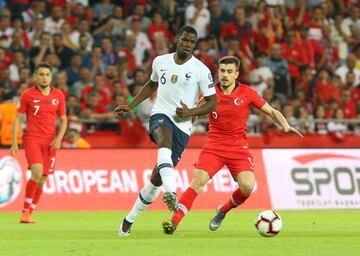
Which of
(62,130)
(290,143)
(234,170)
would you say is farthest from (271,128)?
(234,170)

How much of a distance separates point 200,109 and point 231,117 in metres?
1.31

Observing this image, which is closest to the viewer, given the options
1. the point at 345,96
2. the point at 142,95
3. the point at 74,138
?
the point at 142,95

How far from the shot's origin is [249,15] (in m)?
24.6

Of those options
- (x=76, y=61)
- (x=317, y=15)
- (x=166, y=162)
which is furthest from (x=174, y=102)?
(x=317, y=15)

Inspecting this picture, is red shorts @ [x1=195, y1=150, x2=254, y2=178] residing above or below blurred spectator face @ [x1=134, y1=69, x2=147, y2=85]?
above

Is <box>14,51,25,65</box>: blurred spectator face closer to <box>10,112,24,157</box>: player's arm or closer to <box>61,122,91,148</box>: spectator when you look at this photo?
Result: <box>61,122,91,148</box>: spectator

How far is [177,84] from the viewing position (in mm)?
11891

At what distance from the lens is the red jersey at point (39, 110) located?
15.3 meters

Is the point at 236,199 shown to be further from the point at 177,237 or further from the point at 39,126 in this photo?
the point at 39,126

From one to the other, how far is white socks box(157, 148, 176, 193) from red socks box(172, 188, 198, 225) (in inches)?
20.6

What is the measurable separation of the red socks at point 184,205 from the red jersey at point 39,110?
3.76 metres

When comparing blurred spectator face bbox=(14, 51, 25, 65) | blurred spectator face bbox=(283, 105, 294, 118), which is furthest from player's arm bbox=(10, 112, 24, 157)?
blurred spectator face bbox=(283, 105, 294, 118)

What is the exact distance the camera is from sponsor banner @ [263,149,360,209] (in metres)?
18.9

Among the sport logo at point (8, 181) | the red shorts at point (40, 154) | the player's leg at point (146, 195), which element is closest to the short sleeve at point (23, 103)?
the red shorts at point (40, 154)
